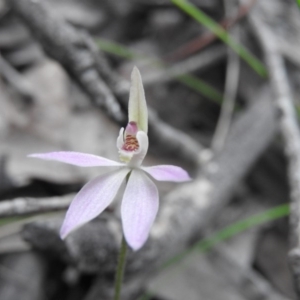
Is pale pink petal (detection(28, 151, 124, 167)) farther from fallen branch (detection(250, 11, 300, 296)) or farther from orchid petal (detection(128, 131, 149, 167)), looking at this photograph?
fallen branch (detection(250, 11, 300, 296))

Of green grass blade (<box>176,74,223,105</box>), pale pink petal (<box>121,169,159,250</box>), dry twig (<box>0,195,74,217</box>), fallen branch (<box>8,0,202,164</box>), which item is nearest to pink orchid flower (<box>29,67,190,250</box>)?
pale pink petal (<box>121,169,159,250</box>)

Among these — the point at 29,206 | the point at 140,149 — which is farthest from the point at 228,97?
the point at 140,149

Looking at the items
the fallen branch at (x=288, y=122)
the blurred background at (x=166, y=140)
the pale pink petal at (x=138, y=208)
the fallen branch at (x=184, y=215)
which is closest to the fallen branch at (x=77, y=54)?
the blurred background at (x=166, y=140)

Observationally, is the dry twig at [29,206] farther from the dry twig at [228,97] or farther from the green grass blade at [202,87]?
the green grass blade at [202,87]

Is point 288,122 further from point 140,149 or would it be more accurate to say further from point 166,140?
point 140,149

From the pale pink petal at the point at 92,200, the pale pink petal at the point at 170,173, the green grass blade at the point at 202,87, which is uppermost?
the green grass blade at the point at 202,87

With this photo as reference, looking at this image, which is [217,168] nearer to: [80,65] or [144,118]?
[80,65]
